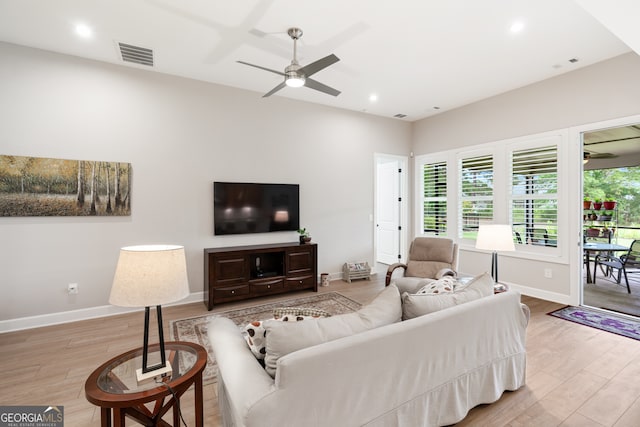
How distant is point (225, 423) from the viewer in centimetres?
168

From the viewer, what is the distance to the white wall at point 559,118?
142 inches

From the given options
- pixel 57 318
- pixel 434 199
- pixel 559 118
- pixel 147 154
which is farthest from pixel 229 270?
pixel 559 118

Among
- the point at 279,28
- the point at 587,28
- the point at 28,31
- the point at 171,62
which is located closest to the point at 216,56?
the point at 171,62

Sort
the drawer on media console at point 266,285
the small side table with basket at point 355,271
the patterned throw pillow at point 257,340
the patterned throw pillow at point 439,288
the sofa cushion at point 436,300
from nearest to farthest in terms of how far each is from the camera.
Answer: the patterned throw pillow at point 257,340 < the sofa cushion at point 436,300 < the patterned throw pillow at point 439,288 < the drawer on media console at point 266,285 < the small side table with basket at point 355,271

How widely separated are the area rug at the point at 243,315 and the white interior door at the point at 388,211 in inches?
98.4

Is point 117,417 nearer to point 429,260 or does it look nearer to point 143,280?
point 143,280

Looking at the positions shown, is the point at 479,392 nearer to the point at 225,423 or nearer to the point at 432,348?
the point at 432,348

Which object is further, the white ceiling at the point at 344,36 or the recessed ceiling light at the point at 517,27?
the recessed ceiling light at the point at 517,27

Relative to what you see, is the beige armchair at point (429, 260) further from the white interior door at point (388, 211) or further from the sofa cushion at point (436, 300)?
the white interior door at point (388, 211)

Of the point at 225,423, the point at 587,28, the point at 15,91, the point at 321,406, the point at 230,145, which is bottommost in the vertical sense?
the point at 225,423

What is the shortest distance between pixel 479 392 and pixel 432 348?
2.19 feet

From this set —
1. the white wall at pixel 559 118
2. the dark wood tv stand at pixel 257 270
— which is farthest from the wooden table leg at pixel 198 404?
the white wall at pixel 559 118

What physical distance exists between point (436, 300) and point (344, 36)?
9.26 feet

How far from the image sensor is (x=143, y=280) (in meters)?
1.40
